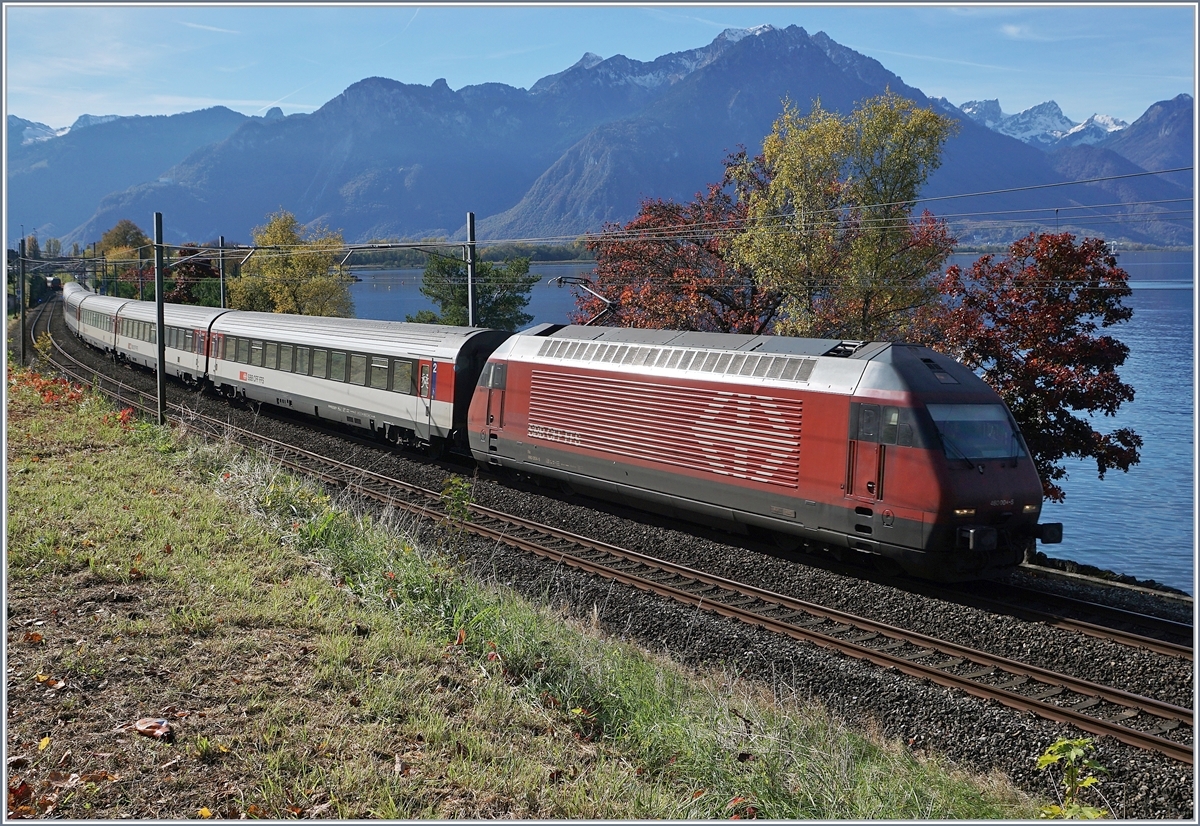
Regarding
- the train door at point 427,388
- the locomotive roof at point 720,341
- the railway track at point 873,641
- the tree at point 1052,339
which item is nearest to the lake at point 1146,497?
the tree at point 1052,339

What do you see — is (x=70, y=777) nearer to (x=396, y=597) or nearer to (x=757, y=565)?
(x=396, y=597)

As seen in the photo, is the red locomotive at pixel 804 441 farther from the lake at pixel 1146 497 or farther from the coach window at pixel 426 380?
the lake at pixel 1146 497

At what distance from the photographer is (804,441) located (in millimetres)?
14047

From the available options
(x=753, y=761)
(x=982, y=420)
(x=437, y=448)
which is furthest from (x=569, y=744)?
(x=437, y=448)

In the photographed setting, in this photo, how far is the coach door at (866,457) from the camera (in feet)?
42.9

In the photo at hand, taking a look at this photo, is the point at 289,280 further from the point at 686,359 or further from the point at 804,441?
the point at 804,441

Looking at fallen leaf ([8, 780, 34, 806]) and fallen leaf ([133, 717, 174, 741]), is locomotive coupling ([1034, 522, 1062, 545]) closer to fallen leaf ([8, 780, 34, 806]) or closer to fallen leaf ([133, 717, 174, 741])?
fallen leaf ([133, 717, 174, 741])

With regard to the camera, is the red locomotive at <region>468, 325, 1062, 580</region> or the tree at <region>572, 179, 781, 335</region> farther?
the tree at <region>572, 179, 781, 335</region>

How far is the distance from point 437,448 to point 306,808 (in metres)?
17.3

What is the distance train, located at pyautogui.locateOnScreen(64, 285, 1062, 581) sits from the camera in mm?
12805

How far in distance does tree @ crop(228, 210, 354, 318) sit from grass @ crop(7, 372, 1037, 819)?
42.5 meters

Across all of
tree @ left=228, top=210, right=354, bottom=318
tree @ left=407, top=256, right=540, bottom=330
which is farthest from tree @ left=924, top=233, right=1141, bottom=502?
tree @ left=407, top=256, right=540, bottom=330

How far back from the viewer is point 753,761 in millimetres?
7332

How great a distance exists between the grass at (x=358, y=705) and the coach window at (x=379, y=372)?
11664 mm
